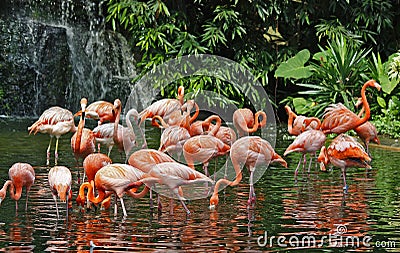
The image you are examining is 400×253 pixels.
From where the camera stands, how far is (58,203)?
19.8 feet

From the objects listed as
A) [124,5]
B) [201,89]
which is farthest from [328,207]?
[124,5]

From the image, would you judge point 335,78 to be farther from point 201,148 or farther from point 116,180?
point 116,180

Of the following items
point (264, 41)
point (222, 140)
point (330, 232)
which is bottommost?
point (330, 232)

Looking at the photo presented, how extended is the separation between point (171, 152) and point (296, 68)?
255 inches

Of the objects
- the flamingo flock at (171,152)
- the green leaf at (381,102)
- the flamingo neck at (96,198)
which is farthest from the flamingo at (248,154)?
the green leaf at (381,102)

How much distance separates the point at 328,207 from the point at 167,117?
2.62 m

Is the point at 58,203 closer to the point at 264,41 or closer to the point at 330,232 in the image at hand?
the point at 330,232

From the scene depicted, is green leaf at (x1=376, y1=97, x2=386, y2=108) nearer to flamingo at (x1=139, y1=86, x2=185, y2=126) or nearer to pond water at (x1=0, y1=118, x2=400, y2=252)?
pond water at (x1=0, y1=118, x2=400, y2=252)

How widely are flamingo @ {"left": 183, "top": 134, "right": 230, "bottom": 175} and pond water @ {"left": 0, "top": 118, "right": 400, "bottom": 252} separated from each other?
1.18ft

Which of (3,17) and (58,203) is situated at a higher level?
(3,17)

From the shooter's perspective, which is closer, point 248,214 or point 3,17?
point 248,214

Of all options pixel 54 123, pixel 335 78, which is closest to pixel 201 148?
pixel 54 123

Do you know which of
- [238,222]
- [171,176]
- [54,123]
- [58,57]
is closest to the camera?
[238,222]

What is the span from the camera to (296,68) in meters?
13.1
